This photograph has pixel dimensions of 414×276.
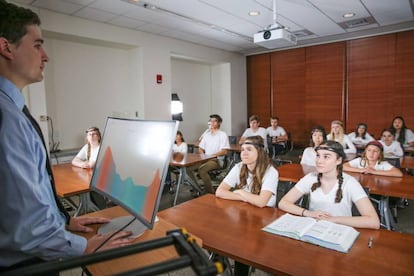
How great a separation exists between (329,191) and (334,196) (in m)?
0.05

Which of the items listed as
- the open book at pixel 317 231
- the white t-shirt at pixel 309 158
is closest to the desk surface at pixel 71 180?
the open book at pixel 317 231

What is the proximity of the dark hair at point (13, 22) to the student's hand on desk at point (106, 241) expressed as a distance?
751 mm

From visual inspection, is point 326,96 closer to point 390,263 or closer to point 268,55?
point 268,55

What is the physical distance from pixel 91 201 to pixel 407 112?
6.50m

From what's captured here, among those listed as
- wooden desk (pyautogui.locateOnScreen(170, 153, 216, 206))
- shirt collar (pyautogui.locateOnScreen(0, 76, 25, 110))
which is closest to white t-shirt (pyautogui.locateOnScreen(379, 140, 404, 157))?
wooden desk (pyautogui.locateOnScreen(170, 153, 216, 206))

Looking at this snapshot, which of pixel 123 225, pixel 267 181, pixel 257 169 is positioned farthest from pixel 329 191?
pixel 123 225

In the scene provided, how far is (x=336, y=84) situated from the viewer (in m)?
6.91

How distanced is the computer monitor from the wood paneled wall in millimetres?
6618

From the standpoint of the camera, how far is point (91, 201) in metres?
3.21

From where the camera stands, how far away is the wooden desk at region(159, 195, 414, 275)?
1217mm

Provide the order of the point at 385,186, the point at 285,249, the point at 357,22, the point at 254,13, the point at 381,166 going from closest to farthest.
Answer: the point at 285,249, the point at 385,186, the point at 381,166, the point at 254,13, the point at 357,22

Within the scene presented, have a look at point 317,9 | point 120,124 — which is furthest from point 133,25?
point 120,124

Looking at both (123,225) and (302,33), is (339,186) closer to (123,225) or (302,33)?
(123,225)

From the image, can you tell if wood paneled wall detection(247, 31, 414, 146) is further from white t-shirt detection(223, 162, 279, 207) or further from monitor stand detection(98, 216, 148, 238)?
monitor stand detection(98, 216, 148, 238)
